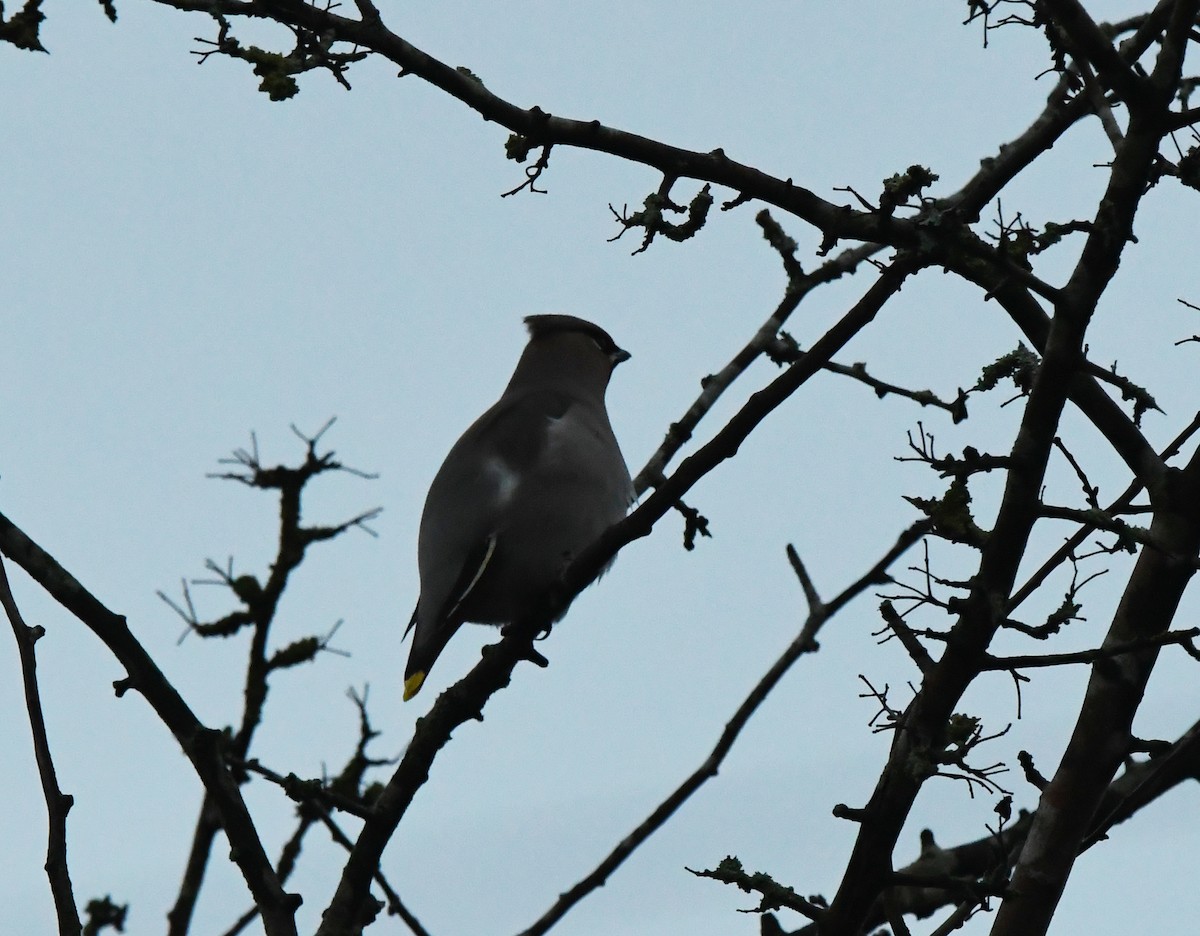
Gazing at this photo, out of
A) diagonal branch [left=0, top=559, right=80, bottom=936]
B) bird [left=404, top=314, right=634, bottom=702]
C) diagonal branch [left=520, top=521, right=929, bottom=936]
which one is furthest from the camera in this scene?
bird [left=404, top=314, right=634, bottom=702]

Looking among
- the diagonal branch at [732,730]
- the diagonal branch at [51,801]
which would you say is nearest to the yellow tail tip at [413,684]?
the diagonal branch at [732,730]

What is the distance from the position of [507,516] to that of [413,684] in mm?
581

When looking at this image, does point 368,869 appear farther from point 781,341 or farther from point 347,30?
point 781,341

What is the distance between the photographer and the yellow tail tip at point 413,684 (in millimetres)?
4996

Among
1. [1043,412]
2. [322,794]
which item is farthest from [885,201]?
[322,794]

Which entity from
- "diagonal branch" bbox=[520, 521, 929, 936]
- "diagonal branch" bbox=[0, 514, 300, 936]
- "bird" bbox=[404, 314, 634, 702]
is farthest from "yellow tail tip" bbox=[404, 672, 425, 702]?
"diagonal branch" bbox=[0, 514, 300, 936]

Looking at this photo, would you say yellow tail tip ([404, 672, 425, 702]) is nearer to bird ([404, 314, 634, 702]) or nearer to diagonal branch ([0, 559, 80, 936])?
bird ([404, 314, 634, 702])

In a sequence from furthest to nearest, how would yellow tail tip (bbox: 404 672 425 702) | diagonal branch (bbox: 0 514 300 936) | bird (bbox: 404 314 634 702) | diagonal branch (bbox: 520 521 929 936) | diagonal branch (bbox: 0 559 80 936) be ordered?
bird (bbox: 404 314 634 702) < yellow tail tip (bbox: 404 672 425 702) < diagonal branch (bbox: 520 521 929 936) < diagonal branch (bbox: 0 514 300 936) < diagonal branch (bbox: 0 559 80 936)

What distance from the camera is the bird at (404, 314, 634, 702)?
512 cm

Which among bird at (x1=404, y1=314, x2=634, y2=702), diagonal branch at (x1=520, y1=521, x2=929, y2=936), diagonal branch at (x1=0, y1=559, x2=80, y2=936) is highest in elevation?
bird at (x1=404, y1=314, x2=634, y2=702)

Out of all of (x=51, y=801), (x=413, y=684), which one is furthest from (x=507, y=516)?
(x=51, y=801)

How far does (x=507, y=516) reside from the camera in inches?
205

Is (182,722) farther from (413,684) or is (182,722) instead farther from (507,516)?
(507,516)

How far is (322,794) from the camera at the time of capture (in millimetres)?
3283
